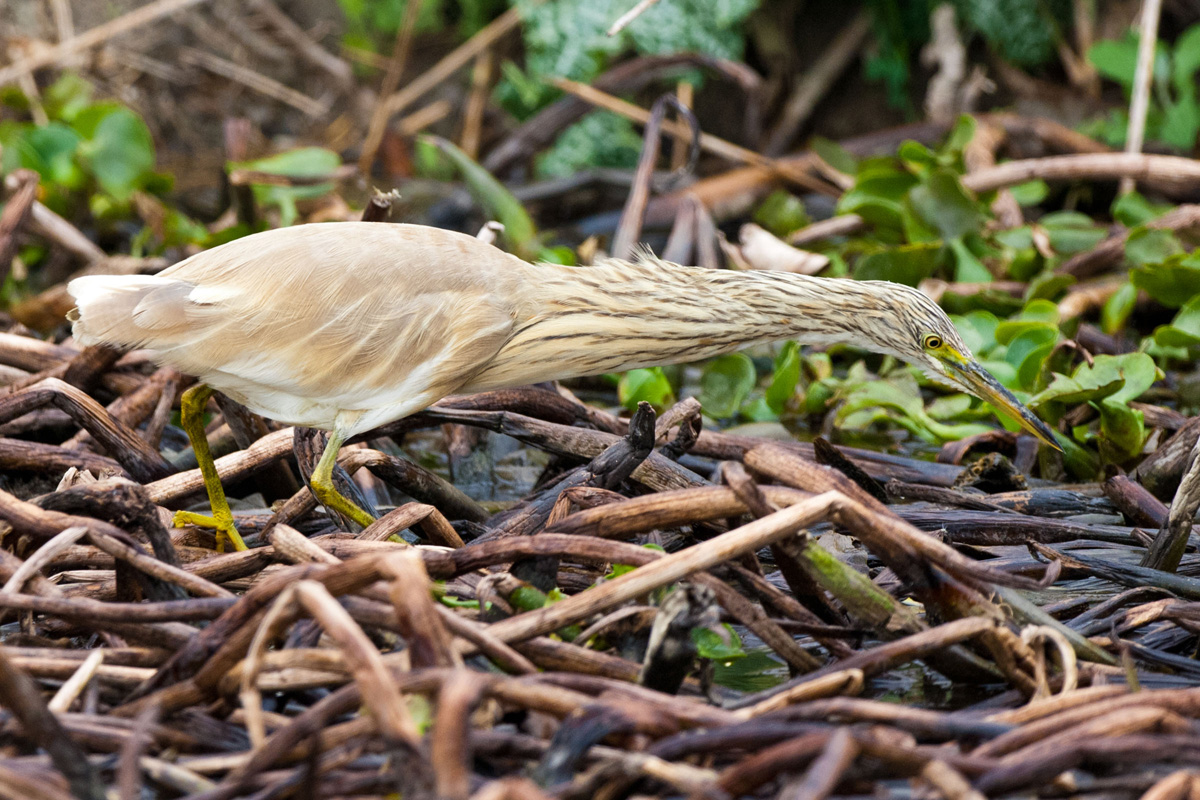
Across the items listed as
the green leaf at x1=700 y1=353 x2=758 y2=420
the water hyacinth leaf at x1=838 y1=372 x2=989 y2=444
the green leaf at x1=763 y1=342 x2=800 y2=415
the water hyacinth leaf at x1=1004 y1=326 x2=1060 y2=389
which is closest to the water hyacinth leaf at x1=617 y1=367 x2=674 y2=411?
the green leaf at x1=700 y1=353 x2=758 y2=420

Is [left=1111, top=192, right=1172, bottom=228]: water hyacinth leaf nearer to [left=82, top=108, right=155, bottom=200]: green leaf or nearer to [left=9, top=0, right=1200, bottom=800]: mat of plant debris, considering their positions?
[left=9, top=0, right=1200, bottom=800]: mat of plant debris

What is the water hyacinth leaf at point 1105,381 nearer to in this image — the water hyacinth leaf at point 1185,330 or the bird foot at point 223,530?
the water hyacinth leaf at point 1185,330

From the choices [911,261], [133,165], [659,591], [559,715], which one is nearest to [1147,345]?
[911,261]

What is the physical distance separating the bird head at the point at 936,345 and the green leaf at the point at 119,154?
10.3 feet

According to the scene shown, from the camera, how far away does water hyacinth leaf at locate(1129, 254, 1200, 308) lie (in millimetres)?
3461

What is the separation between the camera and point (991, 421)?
11.0ft

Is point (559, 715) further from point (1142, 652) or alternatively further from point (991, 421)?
point (991, 421)

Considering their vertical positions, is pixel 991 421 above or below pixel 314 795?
below

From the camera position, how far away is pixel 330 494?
7.58 ft

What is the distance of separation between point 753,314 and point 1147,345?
133cm

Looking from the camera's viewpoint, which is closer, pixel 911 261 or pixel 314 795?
pixel 314 795

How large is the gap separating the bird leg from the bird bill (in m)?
1.62

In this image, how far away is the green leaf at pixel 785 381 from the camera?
327 cm

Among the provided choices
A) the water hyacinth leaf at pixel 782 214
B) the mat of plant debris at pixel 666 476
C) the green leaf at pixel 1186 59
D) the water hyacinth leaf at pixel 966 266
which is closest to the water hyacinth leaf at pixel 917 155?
the mat of plant debris at pixel 666 476
